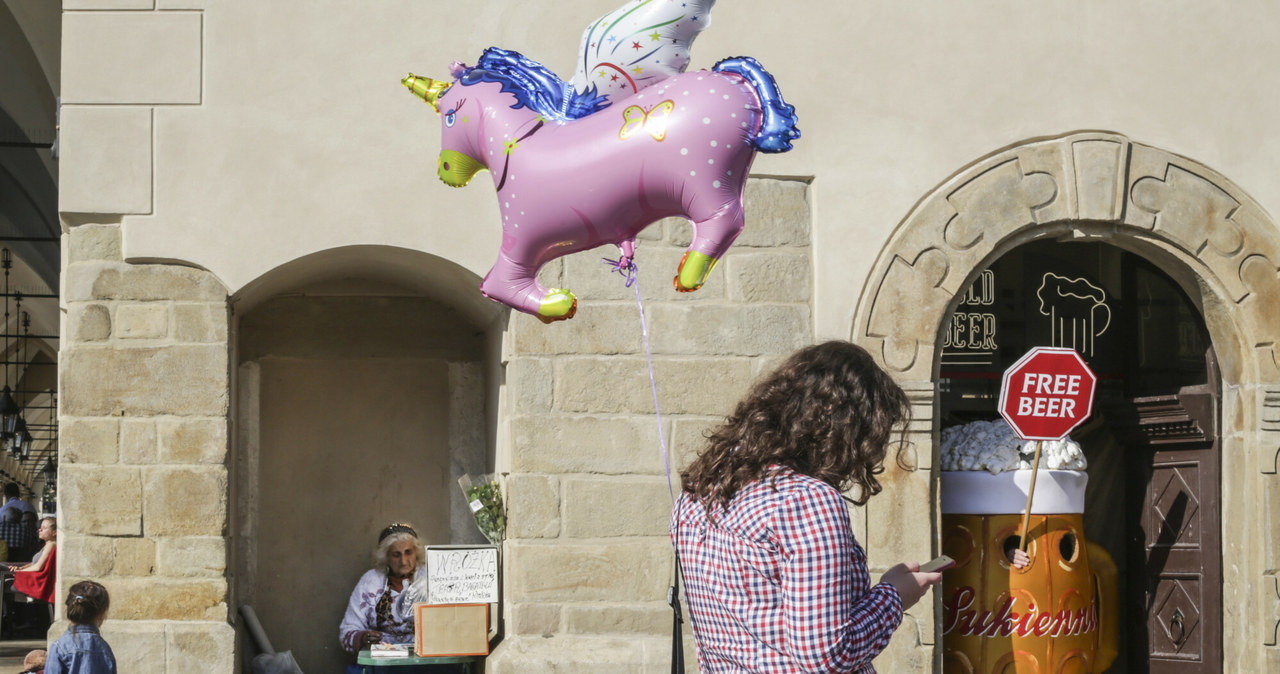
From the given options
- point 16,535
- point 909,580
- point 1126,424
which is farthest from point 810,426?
point 16,535

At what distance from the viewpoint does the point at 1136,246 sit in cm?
635

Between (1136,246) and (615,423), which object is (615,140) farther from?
(1136,246)

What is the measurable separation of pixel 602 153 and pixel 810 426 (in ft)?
4.55

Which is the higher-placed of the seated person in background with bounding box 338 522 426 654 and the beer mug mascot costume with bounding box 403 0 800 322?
the beer mug mascot costume with bounding box 403 0 800 322

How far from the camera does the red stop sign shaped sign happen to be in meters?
6.05

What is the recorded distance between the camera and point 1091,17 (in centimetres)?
625

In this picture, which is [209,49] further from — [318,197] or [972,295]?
[972,295]

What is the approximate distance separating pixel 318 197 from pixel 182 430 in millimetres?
1094

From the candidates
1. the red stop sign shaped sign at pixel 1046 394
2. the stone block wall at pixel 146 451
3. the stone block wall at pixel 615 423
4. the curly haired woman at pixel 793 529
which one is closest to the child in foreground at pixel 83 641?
the stone block wall at pixel 146 451

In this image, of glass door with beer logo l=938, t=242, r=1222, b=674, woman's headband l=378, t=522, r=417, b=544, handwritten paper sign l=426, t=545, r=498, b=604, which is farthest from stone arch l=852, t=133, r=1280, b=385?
woman's headband l=378, t=522, r=417, b=544

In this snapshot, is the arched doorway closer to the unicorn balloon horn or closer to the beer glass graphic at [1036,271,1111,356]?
the unicorn balloon horn

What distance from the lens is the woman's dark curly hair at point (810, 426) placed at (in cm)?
274

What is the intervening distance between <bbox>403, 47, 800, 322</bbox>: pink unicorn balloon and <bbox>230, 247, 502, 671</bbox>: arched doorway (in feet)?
7.82

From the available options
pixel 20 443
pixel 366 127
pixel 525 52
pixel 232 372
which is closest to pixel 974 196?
pixel 525 52
